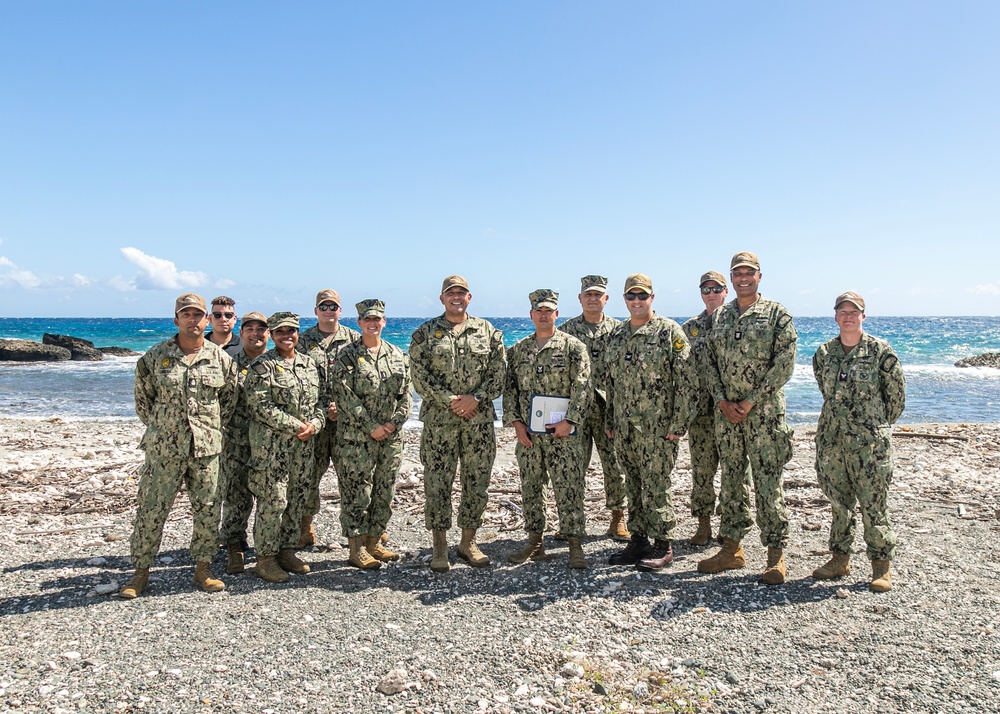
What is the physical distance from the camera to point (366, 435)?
618 cm

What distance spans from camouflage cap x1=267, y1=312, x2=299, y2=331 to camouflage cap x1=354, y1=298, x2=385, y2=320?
24.7 inches

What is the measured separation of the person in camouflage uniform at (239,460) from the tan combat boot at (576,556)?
3169 mm

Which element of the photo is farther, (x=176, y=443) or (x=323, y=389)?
(x=323, y=389)

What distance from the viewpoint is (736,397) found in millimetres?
6027

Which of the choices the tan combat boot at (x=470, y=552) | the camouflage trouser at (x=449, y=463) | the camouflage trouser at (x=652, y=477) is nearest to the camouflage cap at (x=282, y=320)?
the camouflage trouser at (x=449, y=463)

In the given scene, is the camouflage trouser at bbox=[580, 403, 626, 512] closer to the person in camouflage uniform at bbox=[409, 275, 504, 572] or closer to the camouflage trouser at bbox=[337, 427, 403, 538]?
the person in camouflage uniform at bbox=[409, 275, 504, 572]

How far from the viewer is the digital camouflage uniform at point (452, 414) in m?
6.25

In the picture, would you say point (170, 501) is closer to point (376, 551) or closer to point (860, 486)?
point (376, 551)

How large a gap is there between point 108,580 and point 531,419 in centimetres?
425

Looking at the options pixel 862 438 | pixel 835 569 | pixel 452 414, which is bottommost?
pixel 835 569

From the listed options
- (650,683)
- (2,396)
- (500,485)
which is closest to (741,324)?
(650,683)

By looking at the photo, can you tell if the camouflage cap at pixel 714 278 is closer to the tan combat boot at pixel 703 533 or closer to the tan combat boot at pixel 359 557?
the tan combat boot at pixel 703 533

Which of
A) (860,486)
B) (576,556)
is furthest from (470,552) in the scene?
(860,486)

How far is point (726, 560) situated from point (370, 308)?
4.21 metres
